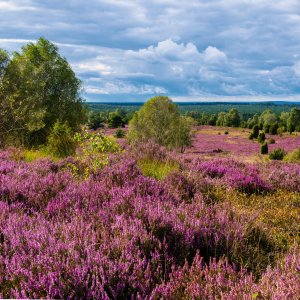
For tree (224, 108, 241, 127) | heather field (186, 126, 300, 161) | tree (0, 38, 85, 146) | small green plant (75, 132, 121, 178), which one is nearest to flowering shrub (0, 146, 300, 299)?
small green plant (75, 132, 121, 178)

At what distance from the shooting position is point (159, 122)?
52656 millimetres

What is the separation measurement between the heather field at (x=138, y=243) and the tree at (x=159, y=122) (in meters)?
46.0

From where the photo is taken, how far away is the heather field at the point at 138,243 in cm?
248

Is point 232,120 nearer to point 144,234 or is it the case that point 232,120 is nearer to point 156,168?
point 156,168

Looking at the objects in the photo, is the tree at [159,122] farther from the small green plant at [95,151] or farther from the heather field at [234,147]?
the small green plant at [95,151]

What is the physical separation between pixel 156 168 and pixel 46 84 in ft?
111

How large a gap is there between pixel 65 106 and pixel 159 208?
3696cm

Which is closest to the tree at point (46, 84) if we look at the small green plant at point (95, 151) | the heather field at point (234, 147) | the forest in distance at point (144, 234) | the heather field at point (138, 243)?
the heather field at point (234, 147)

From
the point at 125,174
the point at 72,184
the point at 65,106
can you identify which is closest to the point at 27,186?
the point at 72,184

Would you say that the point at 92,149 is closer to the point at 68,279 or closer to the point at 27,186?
the point at 27,186

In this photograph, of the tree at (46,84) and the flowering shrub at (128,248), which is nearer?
the flowering shrub at (128,248)

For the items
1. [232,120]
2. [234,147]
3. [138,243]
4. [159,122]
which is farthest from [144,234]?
[232,120]

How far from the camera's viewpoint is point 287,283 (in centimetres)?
248

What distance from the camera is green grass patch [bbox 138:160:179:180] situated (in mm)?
7320
